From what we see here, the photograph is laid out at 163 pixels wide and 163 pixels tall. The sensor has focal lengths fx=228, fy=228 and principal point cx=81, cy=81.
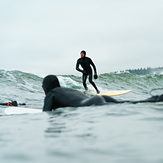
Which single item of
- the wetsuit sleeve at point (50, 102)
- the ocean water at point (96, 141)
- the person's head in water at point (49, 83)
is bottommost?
the ocean water at point (96, 141)

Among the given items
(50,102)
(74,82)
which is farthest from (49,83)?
(74,82)

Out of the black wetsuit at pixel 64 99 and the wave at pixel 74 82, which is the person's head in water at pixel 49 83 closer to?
the black wetsuit at pixel 64 99

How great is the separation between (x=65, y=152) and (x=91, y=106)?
2.06 metres

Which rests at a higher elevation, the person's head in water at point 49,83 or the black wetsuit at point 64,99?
the person's head in water at point 49,83

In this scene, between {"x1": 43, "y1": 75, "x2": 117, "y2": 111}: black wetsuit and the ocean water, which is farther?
{"x1": 43, "y1": 75, "x2": 117, "y2": 111}: black wetsuit

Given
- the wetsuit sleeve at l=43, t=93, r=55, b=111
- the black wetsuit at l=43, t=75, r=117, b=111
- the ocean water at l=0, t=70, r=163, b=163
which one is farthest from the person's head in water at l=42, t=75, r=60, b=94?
the ocean water at l=0, t=70, r=163, b=163

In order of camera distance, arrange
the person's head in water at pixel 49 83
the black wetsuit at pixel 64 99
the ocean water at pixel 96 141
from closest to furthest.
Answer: the ocean water at pixel 96 141 → the black wetsuit at pixel 64 99 → the person's head in water at pixel 49 83

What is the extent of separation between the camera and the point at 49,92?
407cm

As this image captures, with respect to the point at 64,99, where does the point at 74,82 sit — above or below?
above

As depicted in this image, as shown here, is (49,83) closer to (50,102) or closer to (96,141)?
(50,102)

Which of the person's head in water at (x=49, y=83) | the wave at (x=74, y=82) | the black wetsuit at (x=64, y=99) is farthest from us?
the wave at (x=74, y=82)

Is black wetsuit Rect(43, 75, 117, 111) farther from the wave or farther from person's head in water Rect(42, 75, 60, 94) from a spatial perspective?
the wave

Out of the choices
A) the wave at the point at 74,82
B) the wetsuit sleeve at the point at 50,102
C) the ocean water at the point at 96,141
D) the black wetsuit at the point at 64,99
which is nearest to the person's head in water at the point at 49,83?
the black wetsuit at the point at 64,99

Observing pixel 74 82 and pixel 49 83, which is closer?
pixel 49 83
